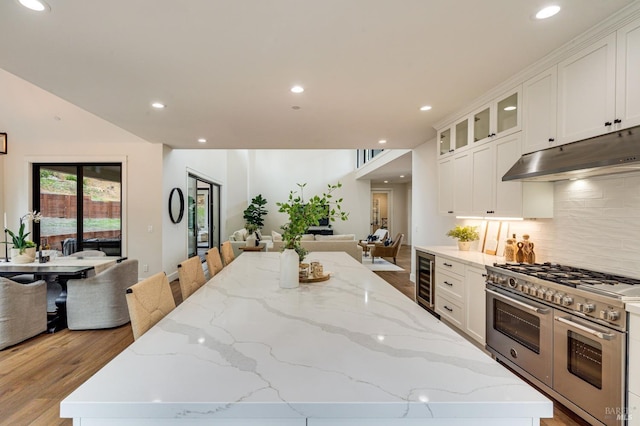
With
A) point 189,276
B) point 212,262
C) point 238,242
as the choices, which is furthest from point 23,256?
point 238,242

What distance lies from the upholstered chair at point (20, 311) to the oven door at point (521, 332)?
4502 mm

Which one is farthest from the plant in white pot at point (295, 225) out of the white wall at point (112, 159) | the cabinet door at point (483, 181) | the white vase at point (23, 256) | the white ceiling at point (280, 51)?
the white wall at point (112, 159)

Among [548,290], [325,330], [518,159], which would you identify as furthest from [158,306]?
[518,159]

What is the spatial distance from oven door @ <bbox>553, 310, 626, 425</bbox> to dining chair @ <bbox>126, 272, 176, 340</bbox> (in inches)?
95.6

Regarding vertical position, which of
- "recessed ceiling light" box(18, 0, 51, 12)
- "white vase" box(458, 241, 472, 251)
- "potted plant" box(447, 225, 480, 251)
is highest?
"recessed ceiling light" box(18, 0, 51, 12)

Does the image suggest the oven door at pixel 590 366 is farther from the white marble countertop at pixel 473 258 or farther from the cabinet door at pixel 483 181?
the cabinet door at pixel 483 181

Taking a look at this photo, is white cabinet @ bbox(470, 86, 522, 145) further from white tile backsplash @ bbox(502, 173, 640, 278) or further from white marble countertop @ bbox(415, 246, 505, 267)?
white marble countertop @ bbox(415, 246, 505, 267)

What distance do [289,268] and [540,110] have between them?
2.37 m

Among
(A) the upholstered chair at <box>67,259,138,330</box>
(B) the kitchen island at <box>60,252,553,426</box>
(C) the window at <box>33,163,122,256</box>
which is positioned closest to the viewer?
(B) the kitchen island at <box>60,252,553,426</box>

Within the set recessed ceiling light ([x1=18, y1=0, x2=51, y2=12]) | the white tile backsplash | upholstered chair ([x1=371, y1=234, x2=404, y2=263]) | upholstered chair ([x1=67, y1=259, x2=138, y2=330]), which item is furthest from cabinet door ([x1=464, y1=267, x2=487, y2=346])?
upholstered chair ([x1=371, y1=234, x2=404, y2=263])

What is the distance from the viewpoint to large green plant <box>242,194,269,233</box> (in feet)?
33.7

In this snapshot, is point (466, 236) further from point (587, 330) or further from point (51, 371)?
point (51, 371)

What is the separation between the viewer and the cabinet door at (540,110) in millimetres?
2357

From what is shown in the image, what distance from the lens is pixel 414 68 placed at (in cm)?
256
